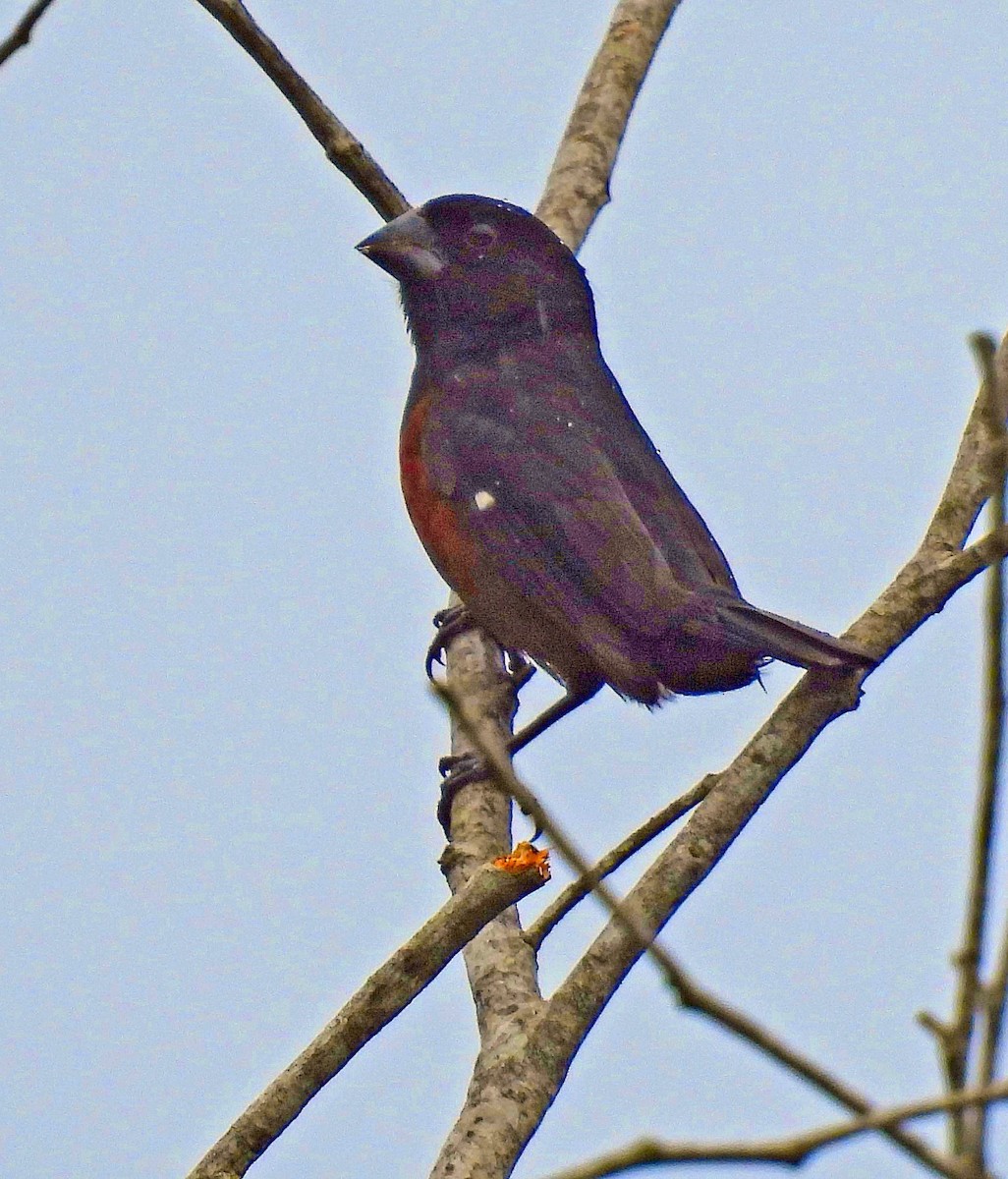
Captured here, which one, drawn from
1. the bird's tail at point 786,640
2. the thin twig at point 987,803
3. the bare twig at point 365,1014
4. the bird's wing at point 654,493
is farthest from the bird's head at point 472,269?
the thin twig at point 987,803

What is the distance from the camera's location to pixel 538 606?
4.16 metres

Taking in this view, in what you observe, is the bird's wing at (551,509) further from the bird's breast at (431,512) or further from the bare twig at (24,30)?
the bare twig at (24,30)

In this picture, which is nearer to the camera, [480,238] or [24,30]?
[24,30]

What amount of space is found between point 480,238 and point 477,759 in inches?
63.0

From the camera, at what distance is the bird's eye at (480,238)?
188 inches

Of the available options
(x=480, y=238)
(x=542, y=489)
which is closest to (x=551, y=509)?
(x=542, y=489)

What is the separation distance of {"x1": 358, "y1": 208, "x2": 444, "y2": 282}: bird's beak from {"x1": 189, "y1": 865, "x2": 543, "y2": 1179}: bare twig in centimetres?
241

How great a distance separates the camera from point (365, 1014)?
2.67 m

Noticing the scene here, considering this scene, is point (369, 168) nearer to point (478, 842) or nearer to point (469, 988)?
point (478, 842)

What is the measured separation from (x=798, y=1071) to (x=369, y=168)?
4.17m

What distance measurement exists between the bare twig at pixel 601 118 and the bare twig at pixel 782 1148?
14.5 ft

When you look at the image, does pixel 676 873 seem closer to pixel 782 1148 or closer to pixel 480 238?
pixel 782 1148

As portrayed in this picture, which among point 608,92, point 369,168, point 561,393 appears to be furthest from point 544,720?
point 608,92

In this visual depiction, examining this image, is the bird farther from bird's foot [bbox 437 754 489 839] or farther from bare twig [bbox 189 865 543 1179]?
bare twig [bbox 189 865 543 1179]
